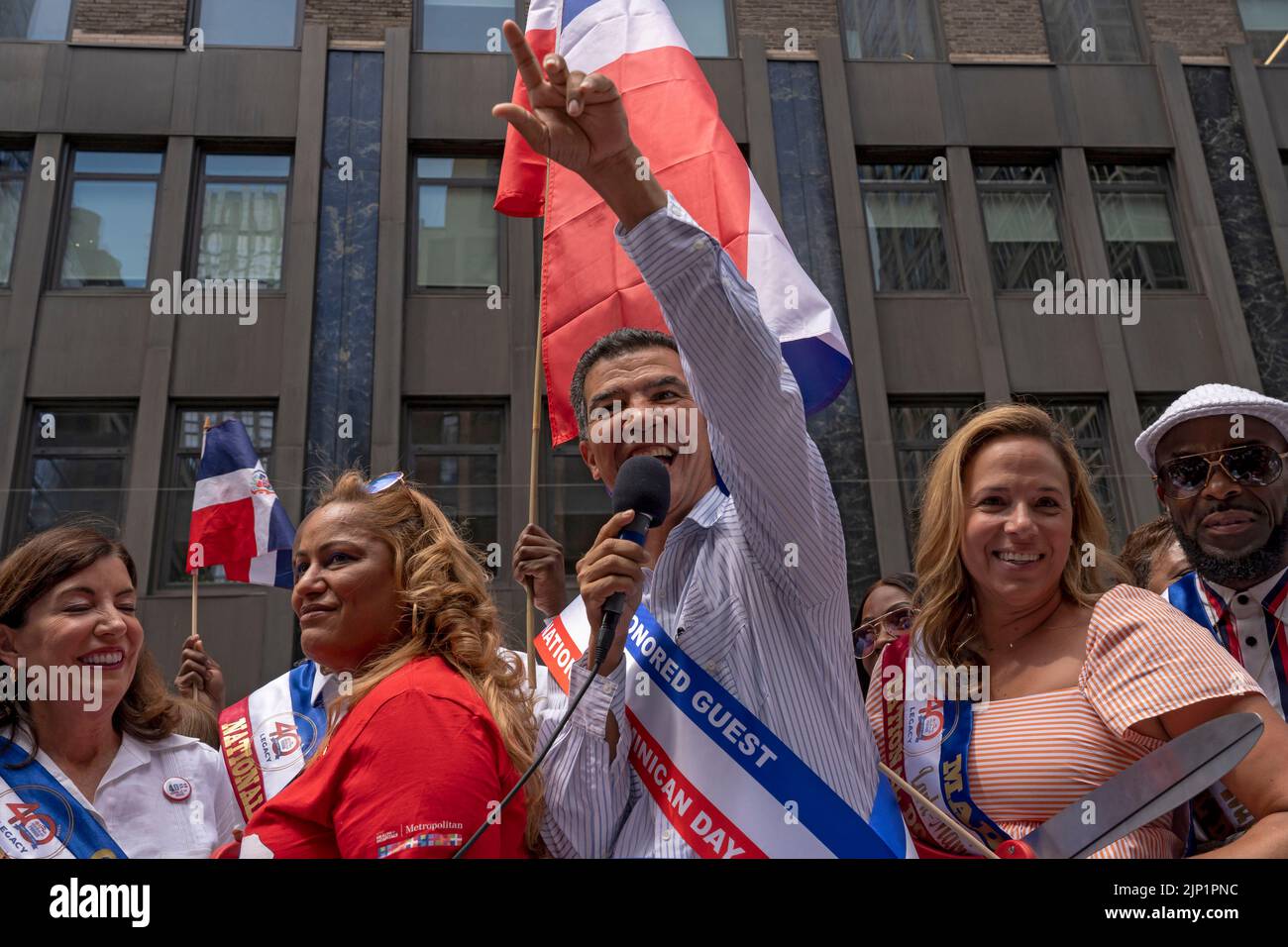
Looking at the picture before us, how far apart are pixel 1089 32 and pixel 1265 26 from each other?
2.47 metres

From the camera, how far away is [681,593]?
190cm

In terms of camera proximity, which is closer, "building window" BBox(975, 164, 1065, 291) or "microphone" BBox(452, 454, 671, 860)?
"microphone" BBox(452, 454, 671, 860)

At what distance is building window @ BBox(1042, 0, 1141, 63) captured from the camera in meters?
13.7

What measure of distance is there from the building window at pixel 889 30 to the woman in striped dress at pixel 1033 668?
12.4 meters

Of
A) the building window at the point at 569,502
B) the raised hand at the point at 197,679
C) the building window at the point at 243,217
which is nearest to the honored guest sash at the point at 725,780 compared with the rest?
the building window at the point at 569,502

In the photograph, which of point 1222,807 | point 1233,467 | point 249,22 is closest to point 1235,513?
point 1233,467

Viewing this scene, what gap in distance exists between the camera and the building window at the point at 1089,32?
1374 cm

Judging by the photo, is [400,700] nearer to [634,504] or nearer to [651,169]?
[634,504]

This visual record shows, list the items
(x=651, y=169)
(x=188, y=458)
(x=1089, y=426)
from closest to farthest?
(x=651, y=169), (x=188, y=458), (x=1089, y=426)

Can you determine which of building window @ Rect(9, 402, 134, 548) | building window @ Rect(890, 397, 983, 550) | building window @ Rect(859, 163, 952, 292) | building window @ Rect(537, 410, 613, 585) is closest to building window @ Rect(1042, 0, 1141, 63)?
building window @ Rect(859, 163, 952, 292)

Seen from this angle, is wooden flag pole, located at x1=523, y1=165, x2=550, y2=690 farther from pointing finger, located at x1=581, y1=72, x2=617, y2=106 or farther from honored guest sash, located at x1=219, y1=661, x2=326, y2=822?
pointing finger, located at x1=581, y1=72, x2=617, y2=106

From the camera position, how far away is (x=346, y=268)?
1199 cm

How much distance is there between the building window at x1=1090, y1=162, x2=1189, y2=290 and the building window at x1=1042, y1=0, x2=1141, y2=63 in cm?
147

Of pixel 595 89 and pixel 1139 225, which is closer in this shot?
pixel 595 89
